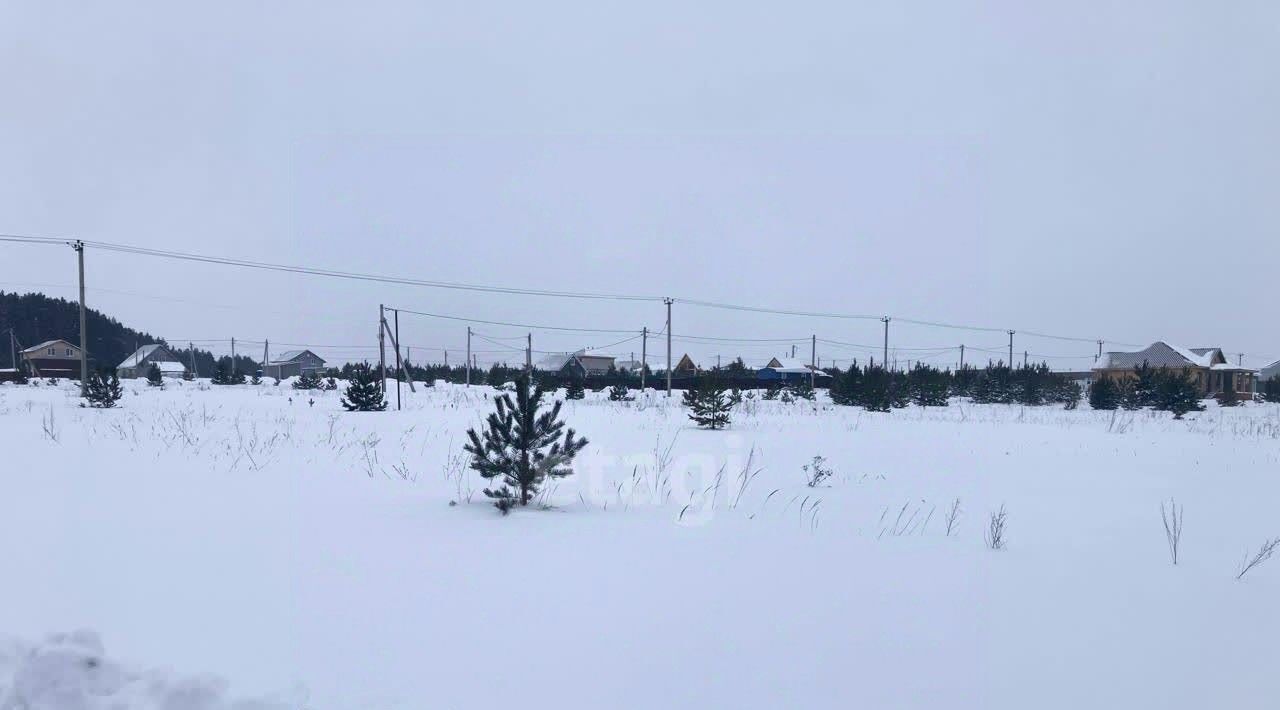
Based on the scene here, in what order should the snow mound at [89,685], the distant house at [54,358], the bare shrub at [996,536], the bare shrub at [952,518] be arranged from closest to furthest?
1. the snow mound at [89,685]
2. the bare shrub at [996,536]
3. the bare shrub at [952,518]
4. the distant house at [54,358]

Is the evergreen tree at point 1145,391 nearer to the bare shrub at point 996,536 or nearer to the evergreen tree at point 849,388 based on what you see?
the evergreen tree at point 849,388

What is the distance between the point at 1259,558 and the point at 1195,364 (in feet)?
151

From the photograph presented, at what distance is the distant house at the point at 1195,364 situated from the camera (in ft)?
129

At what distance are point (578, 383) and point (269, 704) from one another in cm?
2812

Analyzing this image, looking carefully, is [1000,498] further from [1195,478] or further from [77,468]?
[77,468]

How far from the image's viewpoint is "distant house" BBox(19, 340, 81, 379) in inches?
2042

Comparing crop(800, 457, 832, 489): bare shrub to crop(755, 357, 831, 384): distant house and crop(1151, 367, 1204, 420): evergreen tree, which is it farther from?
crop(755, 357, 831, 384): distant house

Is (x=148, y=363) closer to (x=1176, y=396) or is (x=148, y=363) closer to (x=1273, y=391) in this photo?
(x=1176, y=396)

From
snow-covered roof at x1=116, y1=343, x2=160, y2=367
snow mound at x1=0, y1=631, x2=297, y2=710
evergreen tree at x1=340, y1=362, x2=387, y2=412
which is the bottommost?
snow mound at x1=0, y1=631, x2=297, y2=710

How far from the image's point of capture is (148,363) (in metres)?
58.2

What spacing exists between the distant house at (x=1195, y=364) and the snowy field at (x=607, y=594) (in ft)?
134

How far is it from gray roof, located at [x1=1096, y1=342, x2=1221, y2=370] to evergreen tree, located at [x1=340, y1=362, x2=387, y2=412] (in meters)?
41.9

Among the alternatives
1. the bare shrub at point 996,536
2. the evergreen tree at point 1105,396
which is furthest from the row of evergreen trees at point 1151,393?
the bare shrub at point 996,536

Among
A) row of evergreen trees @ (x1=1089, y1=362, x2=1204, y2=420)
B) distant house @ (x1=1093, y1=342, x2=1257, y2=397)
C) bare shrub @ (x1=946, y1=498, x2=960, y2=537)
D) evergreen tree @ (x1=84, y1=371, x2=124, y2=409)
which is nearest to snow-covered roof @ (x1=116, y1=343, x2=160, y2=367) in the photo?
evergreen tree @ (x1=84, y1=371, x2=124, y2=409)
